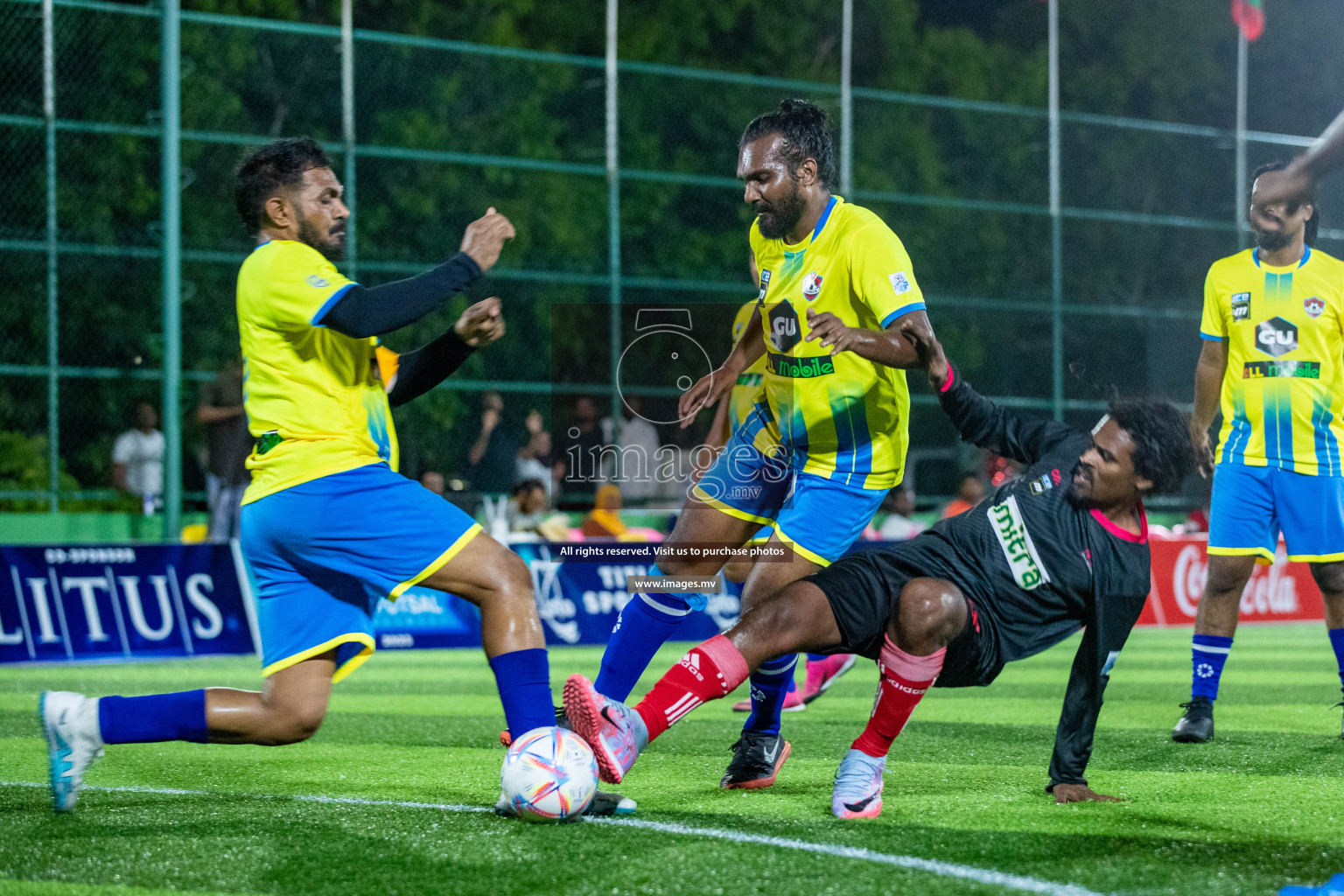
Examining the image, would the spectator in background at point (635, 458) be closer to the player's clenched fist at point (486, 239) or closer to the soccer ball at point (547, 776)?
the player's clenched fist at point (486, 239)

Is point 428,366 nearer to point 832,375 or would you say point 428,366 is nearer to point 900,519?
point 832,375

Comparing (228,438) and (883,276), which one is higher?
(883,276)

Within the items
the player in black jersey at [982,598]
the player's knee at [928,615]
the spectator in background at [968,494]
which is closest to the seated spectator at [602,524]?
the spectator in background at [968,494]

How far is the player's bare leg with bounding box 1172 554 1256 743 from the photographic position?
6551 mm

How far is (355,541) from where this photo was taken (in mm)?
4250

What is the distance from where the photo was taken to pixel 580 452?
55.1 ft

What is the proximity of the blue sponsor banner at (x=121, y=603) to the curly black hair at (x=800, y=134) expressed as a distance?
753 cm

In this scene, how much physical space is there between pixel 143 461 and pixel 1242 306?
11.6 meters

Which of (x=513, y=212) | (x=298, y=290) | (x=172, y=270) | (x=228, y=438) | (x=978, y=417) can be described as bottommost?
(x=228, y=438)

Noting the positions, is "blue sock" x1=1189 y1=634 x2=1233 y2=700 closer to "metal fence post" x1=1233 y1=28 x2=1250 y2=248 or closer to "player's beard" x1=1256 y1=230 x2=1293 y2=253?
"player's beard" x1=1256 y1=230 x2=1293 y2=253

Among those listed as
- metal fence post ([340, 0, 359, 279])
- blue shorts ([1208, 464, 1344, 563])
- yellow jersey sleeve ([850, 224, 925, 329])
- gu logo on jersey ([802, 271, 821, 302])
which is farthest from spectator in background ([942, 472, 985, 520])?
yellow jersey sleeve ([850, 224, 925, 329])

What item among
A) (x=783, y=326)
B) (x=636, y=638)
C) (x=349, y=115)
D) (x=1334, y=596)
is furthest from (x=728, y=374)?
(x=349, y=115)

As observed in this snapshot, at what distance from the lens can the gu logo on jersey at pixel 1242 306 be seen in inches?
267

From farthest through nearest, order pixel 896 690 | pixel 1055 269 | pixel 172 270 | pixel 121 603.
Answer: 1. pixel 1055 269
2. pixel 172 270
3. pixel 121 603
4. pixel 896 690
